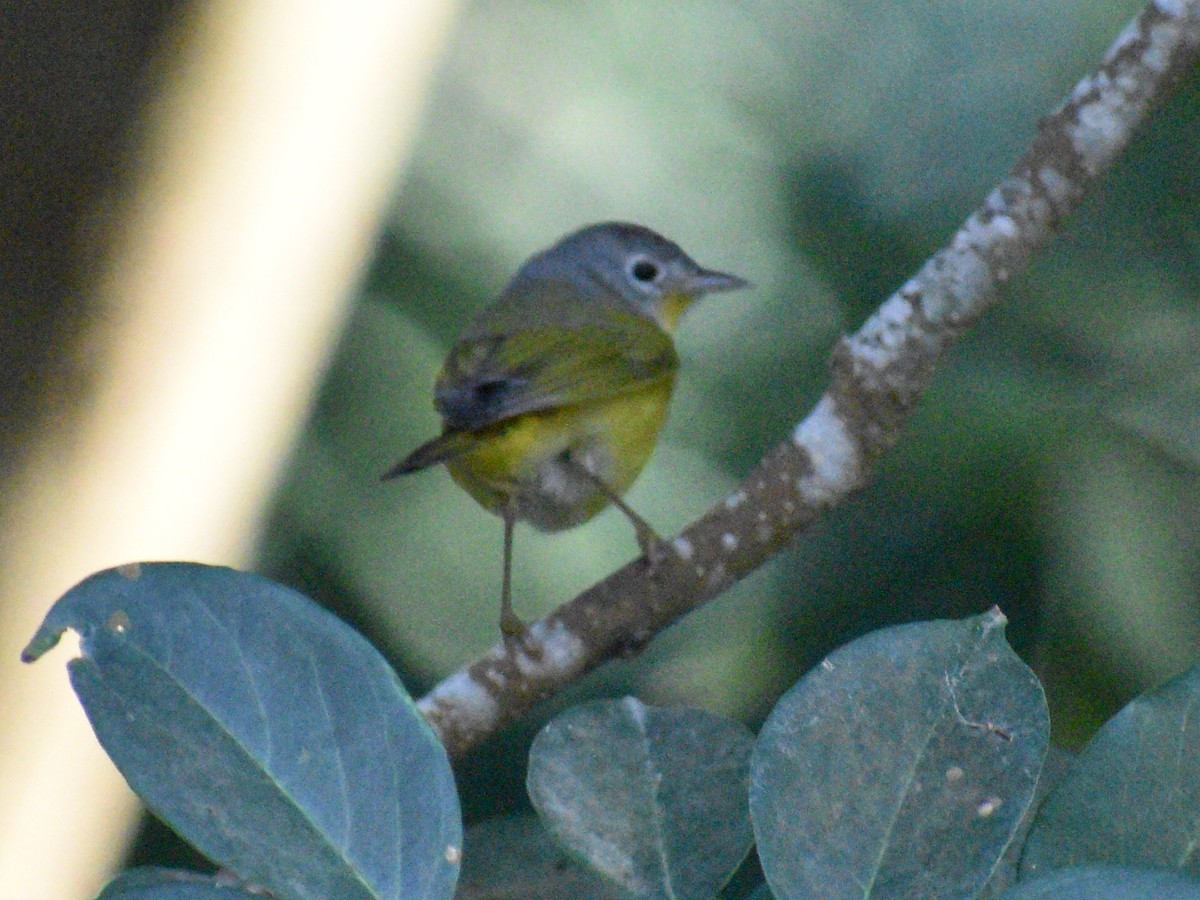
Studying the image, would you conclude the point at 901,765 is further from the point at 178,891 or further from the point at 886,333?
the point at 886,333

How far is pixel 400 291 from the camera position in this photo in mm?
1724

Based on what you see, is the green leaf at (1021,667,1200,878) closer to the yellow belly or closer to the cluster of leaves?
the cluster of leaves

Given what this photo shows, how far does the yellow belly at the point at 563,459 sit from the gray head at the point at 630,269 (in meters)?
0.31

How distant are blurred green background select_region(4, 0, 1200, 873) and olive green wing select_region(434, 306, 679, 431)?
0.16 m

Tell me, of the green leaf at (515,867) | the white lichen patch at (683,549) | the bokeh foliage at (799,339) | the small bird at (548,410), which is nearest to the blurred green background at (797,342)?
the bokeh foliage at (799,339)

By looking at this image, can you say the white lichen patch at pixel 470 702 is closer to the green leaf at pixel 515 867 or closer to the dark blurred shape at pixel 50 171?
the green leaf at pixel 515 867

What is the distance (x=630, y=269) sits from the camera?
1812 millimetres

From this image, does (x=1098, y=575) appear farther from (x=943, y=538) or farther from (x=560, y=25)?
(x=560, y=25)

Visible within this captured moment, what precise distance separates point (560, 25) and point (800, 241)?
0.44m

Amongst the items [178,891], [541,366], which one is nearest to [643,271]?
[541,366]

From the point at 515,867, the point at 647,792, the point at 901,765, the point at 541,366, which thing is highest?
the point at 901,765

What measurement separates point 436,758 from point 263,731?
8 cm

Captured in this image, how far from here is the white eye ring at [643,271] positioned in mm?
1784

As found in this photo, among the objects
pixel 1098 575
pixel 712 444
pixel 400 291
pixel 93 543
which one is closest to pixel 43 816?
pixel 93 543
